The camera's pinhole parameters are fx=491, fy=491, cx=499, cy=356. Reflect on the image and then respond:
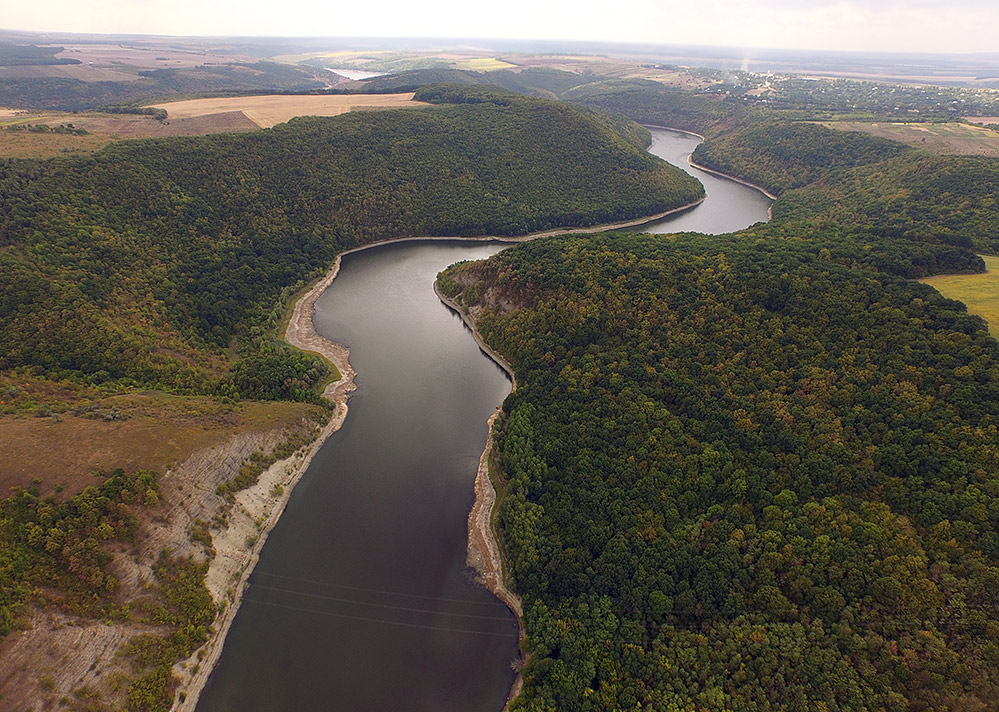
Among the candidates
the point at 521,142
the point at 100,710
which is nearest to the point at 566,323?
the point at 100,710

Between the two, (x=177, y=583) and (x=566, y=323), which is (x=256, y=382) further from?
(x=566, y=323)

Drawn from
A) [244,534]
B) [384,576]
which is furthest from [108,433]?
[384,576]

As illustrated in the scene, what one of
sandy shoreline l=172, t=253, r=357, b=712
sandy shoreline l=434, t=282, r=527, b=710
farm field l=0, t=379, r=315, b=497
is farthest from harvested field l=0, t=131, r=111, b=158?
sandy shoreline l=434, t=282, r=527, b=710

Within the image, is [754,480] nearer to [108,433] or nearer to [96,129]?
[108,433]

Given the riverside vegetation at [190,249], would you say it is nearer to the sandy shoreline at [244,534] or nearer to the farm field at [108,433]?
the sandy shoreline at [244,534]

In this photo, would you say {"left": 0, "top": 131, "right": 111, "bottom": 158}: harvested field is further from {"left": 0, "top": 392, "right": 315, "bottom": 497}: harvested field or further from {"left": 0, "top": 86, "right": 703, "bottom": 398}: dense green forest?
{"left": 0, "top": 392, "right": 315, "bottom": 497}: harvested field
